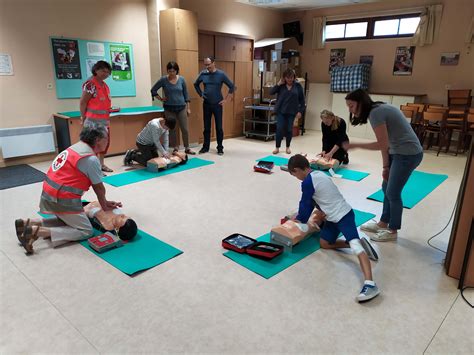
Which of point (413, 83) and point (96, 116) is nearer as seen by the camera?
point (96, 116)

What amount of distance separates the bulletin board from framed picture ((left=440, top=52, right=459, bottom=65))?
621cm

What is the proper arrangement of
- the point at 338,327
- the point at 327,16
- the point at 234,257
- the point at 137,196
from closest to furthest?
1. the point at 338,327
2. the point at 234,257
3. the point at 137,196
4. the point at 327,16

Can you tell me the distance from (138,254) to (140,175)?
2282 millimetres

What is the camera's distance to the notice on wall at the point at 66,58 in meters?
5.35

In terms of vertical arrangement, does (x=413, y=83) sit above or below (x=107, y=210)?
above

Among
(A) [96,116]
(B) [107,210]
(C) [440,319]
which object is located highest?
(A) [96,116]

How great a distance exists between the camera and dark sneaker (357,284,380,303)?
2223 millimetres

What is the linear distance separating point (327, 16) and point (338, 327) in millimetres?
8237

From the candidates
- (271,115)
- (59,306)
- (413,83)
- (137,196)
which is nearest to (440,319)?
(59,306)

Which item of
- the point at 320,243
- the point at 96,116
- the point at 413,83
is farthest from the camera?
the point at 413,83

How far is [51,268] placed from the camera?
2.56m

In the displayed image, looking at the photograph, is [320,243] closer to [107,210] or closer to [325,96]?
[107,210]

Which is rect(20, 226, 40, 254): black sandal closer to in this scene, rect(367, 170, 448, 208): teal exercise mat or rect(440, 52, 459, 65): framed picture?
rect(367, 170, 448, 208): teal exercise mat

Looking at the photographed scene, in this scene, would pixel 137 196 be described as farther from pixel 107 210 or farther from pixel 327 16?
pixel 327 16
